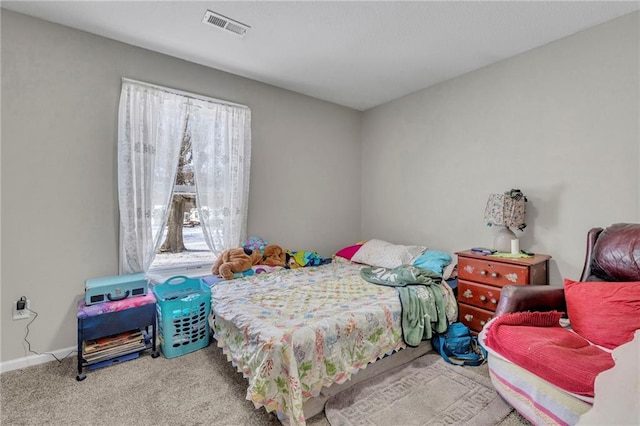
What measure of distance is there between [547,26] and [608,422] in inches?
105

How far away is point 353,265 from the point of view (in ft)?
10.8

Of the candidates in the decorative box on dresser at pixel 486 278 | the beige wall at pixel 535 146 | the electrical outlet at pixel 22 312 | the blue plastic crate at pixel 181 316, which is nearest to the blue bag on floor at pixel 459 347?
the decorative box on dresser at pixel 486 278

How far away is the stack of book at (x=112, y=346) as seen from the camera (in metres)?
2.07

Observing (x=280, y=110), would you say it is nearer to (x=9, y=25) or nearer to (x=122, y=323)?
(x=9, y=25)

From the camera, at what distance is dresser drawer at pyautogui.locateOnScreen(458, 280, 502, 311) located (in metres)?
2.32

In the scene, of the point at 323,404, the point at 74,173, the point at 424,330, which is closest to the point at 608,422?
the point at 323,404

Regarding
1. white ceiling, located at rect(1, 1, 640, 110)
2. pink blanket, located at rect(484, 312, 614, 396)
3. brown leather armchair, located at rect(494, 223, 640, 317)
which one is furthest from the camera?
white ceiling, located at rect(1, 1, 640, 110)

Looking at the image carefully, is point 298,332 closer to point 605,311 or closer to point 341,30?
point 605,311

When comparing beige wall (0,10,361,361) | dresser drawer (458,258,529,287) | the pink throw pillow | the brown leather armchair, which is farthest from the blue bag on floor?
beige wall (0,10,361,361)

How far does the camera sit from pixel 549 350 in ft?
4.56

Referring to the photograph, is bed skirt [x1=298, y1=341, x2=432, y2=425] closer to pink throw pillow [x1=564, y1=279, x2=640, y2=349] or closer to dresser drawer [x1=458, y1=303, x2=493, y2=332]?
dresser drawer [x1=458, y1=303, x2=493, y2=332]

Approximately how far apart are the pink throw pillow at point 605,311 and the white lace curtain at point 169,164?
106 inches

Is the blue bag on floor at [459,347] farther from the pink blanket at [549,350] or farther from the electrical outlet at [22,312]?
the electrical outlet at [22,312]

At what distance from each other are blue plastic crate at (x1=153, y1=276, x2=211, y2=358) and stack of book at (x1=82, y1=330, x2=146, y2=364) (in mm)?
162
